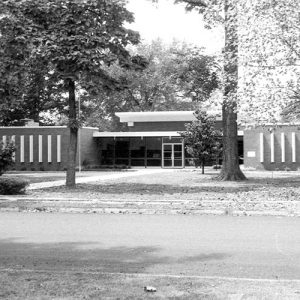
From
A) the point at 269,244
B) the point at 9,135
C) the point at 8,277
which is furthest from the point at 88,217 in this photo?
the point at 9,135

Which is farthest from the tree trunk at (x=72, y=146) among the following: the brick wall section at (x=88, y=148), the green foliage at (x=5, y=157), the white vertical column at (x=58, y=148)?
the brick wall section at (x=88, y=148)

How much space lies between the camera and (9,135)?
4609 centimetres

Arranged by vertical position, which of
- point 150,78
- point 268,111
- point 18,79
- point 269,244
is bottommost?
point 269,244

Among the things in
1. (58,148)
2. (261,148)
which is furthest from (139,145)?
(261,148)

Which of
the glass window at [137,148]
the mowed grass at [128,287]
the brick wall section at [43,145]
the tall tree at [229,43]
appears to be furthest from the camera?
the glass window at [137,148]

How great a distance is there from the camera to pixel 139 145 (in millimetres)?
48469

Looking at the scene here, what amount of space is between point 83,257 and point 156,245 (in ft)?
5.04

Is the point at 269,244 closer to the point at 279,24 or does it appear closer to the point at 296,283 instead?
the point at 296,283

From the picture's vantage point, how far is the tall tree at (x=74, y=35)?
63.9ft

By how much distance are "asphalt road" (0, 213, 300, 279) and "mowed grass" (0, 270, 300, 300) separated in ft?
1.84

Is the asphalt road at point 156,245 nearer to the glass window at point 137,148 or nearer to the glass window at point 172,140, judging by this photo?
the glass window at point 172,140

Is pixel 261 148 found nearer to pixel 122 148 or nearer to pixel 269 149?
pixel 269 149

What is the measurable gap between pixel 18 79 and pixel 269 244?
15.0 m

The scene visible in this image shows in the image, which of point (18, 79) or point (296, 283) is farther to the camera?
point (18, 79)
